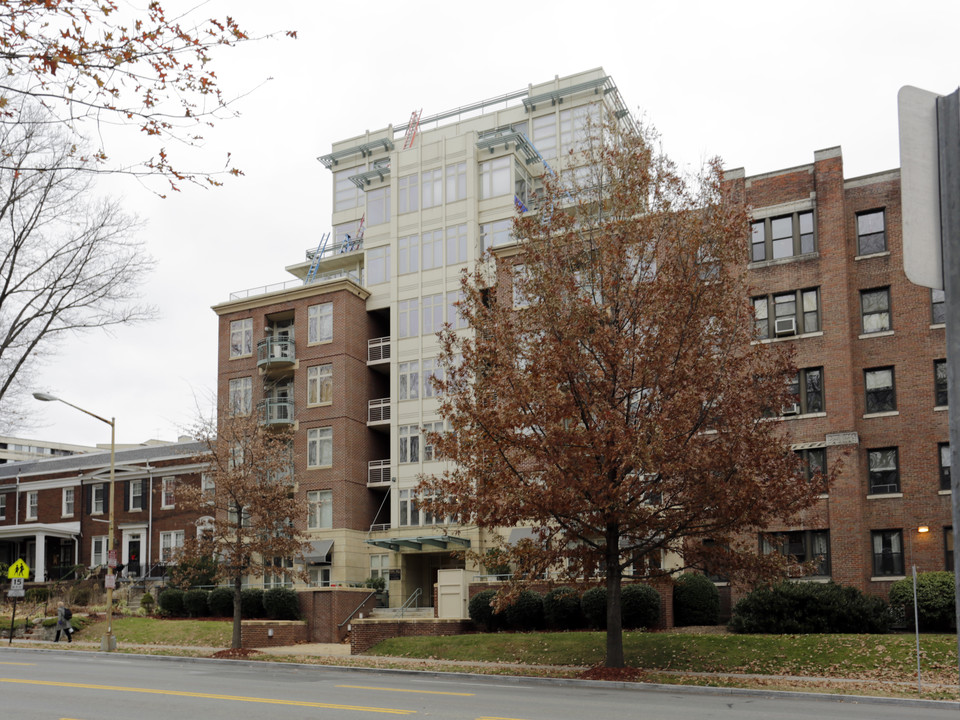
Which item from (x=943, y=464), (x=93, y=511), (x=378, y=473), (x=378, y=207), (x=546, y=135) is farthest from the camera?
(x=93, y=511)

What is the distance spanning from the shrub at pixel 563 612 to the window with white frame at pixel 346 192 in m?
35.2

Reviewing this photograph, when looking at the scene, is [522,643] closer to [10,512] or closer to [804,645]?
[804,645]

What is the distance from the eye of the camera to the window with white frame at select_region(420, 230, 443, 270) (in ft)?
156

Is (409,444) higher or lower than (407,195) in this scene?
lower

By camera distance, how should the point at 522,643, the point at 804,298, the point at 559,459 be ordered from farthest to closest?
the point at 804,298 → the point at 522,643 → the point at 559,459

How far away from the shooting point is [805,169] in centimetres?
3478

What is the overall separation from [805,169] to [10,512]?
53899 mm

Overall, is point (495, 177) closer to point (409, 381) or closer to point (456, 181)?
point (456, 181)

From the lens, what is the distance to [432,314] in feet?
155

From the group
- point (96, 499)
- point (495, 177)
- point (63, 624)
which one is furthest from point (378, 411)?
point (96, 499)

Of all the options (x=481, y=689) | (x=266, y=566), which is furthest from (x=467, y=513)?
(x=266, y=566)

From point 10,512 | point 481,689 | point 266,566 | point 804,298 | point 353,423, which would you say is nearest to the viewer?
point 481,689

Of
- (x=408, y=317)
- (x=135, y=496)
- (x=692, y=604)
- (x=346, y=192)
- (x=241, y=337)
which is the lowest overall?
(x=692, y=604)

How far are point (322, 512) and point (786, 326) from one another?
23686 mm
